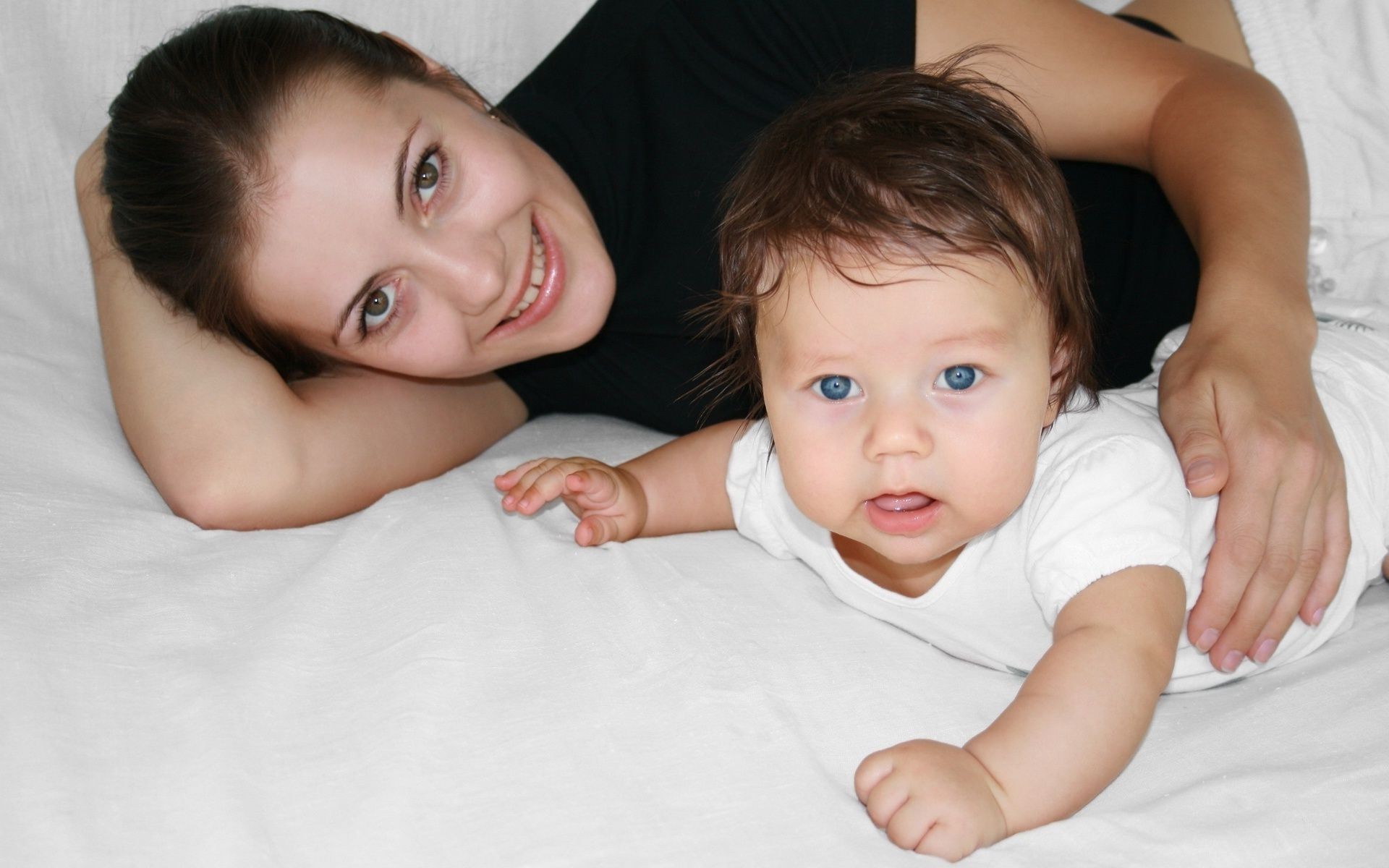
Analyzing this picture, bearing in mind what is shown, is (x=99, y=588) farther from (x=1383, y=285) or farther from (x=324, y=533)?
(x=1383, y=285)

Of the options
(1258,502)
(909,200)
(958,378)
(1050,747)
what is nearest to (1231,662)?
(1258,502)

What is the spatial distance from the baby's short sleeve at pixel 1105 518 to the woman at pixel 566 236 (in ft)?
0.13

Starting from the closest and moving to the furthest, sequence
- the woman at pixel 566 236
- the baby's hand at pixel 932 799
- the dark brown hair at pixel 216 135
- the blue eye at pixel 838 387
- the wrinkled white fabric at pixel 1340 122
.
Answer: the baby's hand at pixel 932 799 → the blue eye at pixel 838 387 → the woman at pixel 566 236 → the dark brown hair at pixel 216 135 → the wrinkled white fabric at pixel 1340 122

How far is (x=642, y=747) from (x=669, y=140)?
0.78 meters

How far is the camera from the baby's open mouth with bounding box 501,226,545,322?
51.3 inches

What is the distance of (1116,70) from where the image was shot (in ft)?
4.29

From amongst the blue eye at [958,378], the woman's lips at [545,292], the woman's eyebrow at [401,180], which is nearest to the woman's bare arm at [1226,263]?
the blue eye at [958,378]

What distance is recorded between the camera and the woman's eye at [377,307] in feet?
3.99

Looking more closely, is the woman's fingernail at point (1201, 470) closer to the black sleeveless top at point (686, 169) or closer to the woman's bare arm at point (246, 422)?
the black sleeveless top at point (686, 169)

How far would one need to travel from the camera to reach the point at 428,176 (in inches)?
48.0

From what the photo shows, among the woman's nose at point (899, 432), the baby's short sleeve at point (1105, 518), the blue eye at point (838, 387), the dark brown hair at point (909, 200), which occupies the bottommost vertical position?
the baby's short sleeve at point (1105, 518)

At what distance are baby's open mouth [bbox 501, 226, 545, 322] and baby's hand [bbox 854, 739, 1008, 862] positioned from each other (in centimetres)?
68

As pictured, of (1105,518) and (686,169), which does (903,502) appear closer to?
(1105,518)

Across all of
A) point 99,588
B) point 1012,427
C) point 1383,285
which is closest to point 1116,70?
point 1383,285
